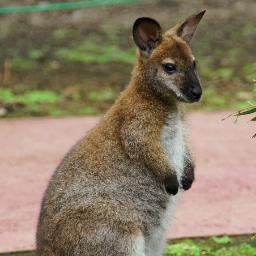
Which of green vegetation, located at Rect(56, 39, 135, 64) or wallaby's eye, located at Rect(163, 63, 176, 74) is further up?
wallaby's eye, located at Rect(163, 63, 176, 74)

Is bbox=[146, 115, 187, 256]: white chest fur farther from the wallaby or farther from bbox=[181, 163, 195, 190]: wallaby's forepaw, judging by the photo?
bbox=[181, 163, 195, 190]: wallaby's forepaw

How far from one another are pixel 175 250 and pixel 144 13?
5.71 meters

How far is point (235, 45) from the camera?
11172 mm

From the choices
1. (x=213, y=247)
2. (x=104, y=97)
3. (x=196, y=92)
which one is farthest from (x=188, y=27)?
(x=104, y=97)

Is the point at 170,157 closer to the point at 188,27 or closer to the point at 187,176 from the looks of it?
the point at 187,176

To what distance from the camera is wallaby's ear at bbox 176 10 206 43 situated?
5.38 metres

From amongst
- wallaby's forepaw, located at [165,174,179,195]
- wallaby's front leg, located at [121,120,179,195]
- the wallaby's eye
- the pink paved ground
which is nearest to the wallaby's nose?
the wallaby's eye

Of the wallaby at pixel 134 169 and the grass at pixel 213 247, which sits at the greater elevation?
the wallaby at pixel 134 169

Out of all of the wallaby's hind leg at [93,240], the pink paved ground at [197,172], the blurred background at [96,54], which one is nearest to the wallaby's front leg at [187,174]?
the wallaby's hind leg at [93,240]

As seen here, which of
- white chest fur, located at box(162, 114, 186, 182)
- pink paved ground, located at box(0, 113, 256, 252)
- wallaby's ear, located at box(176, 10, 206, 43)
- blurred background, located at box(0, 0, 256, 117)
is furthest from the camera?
blurred background, located at box(0, 0, 256, 117)

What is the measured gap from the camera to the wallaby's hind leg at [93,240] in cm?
495

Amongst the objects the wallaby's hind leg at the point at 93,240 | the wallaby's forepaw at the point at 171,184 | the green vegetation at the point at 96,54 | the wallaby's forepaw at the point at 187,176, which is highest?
the wallaby's forepaw at the point at 171,184

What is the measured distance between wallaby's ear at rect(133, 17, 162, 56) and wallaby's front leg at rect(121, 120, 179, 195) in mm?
467

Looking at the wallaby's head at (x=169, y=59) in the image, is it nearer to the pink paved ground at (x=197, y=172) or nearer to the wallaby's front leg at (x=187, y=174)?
the wallaby's front leg at (x=187, y=174)
